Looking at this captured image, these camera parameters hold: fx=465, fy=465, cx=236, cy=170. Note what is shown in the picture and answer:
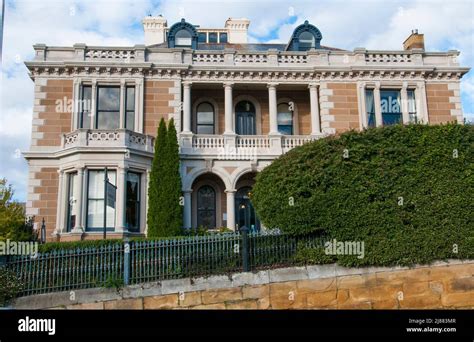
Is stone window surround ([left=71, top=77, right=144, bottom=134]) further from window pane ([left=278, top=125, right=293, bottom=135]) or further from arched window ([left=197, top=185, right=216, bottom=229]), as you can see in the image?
window pane ([left=278, top=125, right=293, bottom=135])

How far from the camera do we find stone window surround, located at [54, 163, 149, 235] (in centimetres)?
1827

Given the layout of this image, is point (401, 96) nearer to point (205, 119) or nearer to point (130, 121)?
point (205, 119)

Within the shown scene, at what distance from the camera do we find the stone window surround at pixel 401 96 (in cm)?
2206

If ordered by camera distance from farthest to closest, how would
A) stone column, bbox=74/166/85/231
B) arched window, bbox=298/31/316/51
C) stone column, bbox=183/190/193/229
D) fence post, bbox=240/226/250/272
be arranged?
arched window, bbox=298/31/316/51
stone column, bbox=183/190/193/229
stone column, bbox=74/166/85/231
fence post, bbox=240/226/250/272

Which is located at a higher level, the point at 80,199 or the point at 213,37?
the point at 213,37

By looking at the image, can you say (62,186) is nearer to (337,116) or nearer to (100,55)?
(100,55)

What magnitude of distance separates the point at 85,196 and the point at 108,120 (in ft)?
13.8

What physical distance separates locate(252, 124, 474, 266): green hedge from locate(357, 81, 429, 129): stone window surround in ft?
30.5

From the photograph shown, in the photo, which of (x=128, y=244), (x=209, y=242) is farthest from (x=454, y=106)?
(x=128, y=244)

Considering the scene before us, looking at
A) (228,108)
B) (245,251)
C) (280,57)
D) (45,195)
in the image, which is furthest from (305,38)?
(245,251)

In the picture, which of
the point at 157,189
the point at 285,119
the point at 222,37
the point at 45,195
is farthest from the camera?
the point at 222,37

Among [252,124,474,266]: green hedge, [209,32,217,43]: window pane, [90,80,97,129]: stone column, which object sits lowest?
[252,124,474,266]: green hedge

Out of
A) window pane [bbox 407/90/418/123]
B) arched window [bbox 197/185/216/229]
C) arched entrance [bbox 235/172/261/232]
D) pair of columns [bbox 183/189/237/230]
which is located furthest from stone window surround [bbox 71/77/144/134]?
window pane [bbox 407/90/418/123]

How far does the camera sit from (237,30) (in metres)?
35.8
